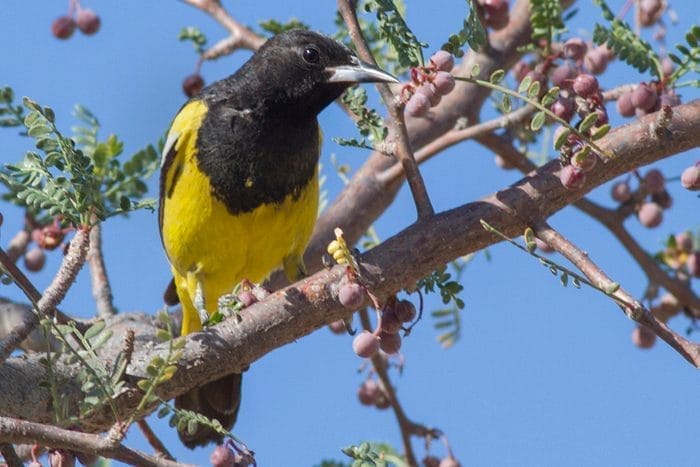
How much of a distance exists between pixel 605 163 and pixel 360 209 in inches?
58.8

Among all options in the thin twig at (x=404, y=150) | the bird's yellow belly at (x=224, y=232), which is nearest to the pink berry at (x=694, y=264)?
the bird's yellow belly at (x=224, y=232)

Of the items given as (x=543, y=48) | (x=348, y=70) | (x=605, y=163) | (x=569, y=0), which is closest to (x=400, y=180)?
(x=348, y=70)

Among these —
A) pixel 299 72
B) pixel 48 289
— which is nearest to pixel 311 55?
pixel 299 72

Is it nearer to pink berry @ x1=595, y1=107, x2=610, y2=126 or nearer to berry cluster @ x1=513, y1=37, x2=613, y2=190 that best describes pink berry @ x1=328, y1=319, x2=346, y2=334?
berry cluster @ x1=513, y1=37, x2=613, y2=190

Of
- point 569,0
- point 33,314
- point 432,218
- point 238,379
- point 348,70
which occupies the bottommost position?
point 33,314

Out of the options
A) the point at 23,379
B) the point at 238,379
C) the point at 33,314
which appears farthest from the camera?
the point at 238,379

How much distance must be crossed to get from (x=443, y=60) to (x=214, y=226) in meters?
1.45

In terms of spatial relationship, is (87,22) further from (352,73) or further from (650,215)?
(650,215)

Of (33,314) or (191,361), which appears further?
(191,361)

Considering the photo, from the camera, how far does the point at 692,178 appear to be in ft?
8.80

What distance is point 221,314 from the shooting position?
2744mm

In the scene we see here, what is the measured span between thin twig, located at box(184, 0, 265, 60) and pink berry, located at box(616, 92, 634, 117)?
168 cm

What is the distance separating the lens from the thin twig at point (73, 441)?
1771mm

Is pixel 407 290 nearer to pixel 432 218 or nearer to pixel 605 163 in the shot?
pixel 432 218
